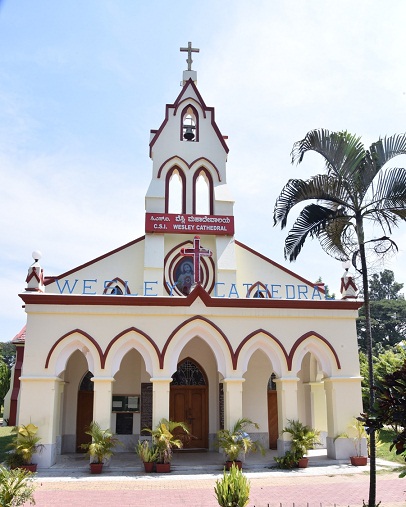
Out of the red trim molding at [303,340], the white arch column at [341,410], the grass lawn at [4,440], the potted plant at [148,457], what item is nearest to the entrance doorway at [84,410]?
the grass lawn at [4,440]

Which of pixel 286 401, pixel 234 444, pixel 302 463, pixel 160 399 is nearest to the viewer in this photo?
pixel 234 444

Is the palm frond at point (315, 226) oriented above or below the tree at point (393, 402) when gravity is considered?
above

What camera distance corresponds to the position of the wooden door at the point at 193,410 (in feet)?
64.1

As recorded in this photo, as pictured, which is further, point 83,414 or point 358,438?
point 83,414

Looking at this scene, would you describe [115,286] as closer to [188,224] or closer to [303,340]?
[188,224]

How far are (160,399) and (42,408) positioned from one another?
143 inches

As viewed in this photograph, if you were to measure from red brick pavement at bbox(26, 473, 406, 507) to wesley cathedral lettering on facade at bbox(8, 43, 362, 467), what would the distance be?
228 centimetres

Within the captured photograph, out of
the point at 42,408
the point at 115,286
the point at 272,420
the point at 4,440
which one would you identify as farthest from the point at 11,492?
the point at 4,440

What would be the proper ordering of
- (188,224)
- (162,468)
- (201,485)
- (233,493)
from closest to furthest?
(233,493) → (201,485) → (162,468) → (188,224)

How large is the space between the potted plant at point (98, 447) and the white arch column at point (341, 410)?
7.14 m

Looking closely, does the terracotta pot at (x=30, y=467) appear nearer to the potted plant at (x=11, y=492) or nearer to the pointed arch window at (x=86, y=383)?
the pointed arch window at (x=86, y=383)

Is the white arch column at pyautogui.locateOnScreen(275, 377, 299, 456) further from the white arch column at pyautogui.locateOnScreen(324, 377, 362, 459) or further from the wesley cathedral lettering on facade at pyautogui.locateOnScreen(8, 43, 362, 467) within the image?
the white arch column at pyautogui.locateOnScreen(324, 377, 362, 459)

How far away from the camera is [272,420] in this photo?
66.6ft

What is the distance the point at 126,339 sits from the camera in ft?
54.2
